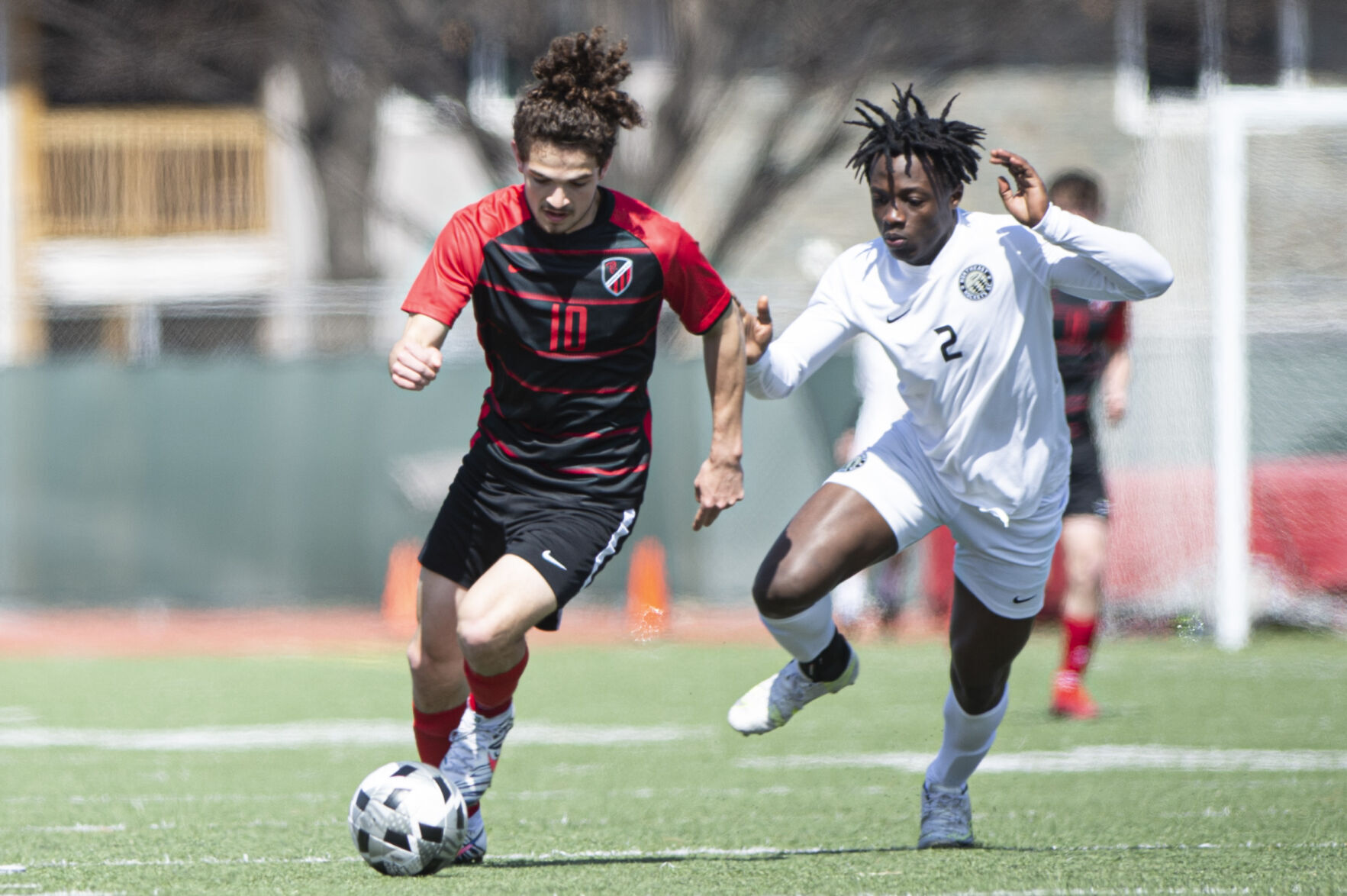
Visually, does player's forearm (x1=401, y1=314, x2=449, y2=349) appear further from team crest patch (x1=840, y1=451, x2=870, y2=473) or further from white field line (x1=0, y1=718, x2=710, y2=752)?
white field line (x1=0, y1=718, x2=710, y2=752)

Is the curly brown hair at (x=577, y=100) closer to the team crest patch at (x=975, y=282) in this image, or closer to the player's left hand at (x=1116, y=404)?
the team crest patch at (x=975, y=282)

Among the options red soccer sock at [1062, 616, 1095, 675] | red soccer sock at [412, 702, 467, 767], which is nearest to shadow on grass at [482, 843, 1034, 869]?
red soccer sock at [412, 702, 467, 767]

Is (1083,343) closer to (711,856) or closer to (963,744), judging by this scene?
(963,744)

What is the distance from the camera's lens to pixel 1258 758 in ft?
24.3

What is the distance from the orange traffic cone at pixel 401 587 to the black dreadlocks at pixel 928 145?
1019cm

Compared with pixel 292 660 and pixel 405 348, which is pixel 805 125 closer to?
pixel 292 660

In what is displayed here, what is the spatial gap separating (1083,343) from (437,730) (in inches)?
175

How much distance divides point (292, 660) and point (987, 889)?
9441 mm

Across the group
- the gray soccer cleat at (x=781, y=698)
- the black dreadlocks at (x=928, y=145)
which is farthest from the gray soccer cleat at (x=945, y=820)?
the black dreadlocks at (x=928, y=145)

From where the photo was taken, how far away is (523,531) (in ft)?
16.8

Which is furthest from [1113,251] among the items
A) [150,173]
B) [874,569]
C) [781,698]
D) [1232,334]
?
[150,173]

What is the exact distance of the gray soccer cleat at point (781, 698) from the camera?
5578 millimetres

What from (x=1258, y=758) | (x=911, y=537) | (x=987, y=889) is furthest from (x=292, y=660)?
(x=987, y=889)

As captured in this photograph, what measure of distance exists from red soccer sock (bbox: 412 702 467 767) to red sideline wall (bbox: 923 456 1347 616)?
7925 millimetres
